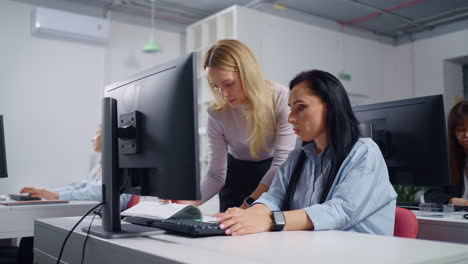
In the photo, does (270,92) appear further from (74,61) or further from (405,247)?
(74,61)

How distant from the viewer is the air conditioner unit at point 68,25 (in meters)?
4.25

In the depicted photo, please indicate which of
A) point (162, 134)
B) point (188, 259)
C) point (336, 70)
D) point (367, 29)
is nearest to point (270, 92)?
point (162, 134)

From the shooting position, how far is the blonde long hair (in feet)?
5.53

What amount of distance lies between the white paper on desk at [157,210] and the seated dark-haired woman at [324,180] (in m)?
0.15

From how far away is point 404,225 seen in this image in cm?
125

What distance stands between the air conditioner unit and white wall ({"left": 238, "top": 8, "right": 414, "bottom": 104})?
148 cm

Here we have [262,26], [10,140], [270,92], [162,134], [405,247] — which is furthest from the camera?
[262,26]

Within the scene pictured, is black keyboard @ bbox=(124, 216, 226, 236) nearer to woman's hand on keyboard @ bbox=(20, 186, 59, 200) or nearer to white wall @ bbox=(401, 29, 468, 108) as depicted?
woman's hand on keyboard @ bbox=(20, 186, 59, 200)

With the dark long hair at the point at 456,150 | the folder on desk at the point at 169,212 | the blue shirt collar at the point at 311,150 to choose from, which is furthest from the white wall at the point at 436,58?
the folder on desk at the point at 169,212

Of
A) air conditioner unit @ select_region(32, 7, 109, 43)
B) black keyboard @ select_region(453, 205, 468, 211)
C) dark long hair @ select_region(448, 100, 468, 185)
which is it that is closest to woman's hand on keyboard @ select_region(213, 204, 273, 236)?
black keyboard @ select_region(453, 205, 468, 211)

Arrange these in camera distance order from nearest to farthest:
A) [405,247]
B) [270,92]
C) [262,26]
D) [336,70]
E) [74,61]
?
[405,247] < [270,92] < [74,61] < [262,26] < [336,70]

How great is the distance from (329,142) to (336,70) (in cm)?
457

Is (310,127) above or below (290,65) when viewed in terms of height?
below

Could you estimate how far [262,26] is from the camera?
493 centimetres
